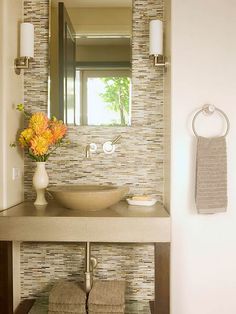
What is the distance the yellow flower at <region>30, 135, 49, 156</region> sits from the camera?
199 cm

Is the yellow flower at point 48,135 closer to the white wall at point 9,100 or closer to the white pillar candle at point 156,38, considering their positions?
the white wall at point 9,100

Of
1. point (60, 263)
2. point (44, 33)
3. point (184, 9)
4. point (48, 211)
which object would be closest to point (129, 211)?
point (48, 211)

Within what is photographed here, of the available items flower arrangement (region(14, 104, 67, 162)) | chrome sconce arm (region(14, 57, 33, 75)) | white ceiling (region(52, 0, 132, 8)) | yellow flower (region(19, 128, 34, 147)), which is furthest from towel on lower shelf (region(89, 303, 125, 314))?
white ceiling (region(52, 0, 132, 8))

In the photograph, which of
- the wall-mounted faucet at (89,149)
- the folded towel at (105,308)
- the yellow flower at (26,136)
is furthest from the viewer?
the wall-mounted faucet at (89,149)

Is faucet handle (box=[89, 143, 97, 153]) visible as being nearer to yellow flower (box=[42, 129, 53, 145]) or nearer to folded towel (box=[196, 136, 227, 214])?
yellow flower (box=[42, 129, 53, 145])

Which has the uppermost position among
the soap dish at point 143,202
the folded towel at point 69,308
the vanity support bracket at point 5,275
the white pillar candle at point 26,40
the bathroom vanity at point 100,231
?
the white pillar candle at point 26,40

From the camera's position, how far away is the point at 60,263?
236 cm

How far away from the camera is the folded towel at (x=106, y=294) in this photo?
192 cm

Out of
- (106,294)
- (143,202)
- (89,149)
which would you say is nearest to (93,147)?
(89,149)

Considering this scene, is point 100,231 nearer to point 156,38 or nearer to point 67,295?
point 67,295

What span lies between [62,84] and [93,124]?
0.34m

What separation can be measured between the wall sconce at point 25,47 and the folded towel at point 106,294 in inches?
54.2

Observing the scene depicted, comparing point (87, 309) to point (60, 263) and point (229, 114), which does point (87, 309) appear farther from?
point (229, 114)

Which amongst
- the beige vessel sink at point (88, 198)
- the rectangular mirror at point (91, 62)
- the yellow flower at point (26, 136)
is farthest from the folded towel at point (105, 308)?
the rectangular mirror at point (91, 62)
